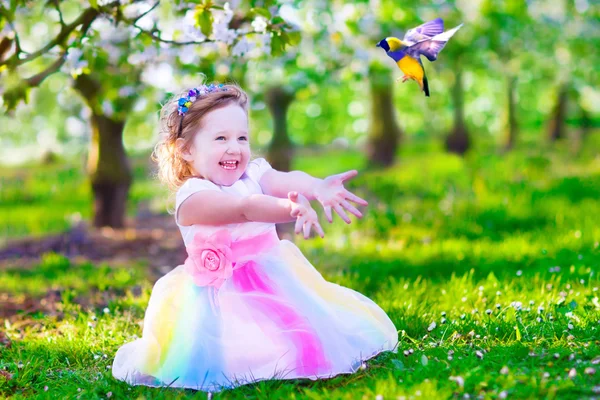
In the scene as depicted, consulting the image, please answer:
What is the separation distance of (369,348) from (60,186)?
10.9 metres

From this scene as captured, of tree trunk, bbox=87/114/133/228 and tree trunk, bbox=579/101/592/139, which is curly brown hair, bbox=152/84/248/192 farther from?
tree trunk, bbox=579/101/592/139

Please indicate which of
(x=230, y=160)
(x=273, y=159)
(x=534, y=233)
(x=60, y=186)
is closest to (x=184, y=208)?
(x=230, y=160)

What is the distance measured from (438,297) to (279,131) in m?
5.61

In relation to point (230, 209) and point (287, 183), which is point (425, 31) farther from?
point (230, 209)

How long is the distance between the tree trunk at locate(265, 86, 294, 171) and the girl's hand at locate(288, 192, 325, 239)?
6.60 meters

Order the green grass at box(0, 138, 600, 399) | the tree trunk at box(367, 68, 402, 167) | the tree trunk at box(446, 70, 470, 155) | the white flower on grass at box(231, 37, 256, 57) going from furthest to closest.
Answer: the tree trunk at box(446, 70, 470, 155), the tree trunk at box(367, 68, 402, 167), the white flower on grass at box(231, 37, 256, 57), the green grass at box(0, 138, 600, 399)

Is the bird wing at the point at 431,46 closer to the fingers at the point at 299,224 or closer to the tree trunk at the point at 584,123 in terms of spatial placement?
the fingers at the point at 299,224

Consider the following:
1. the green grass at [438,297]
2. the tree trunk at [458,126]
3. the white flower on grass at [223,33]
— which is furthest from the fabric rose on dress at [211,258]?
the tree trunk at [458,126]

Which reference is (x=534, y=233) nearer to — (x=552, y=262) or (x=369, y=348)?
(x=552, y=262)

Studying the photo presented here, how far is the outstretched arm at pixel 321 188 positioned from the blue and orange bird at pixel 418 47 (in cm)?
64

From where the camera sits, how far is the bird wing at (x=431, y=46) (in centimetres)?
315

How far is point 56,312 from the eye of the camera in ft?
16.1

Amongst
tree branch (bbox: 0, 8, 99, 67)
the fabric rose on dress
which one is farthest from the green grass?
tree branch (bbox: 0, 8, 99, 67)

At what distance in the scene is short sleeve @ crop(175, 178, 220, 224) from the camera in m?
3.28
